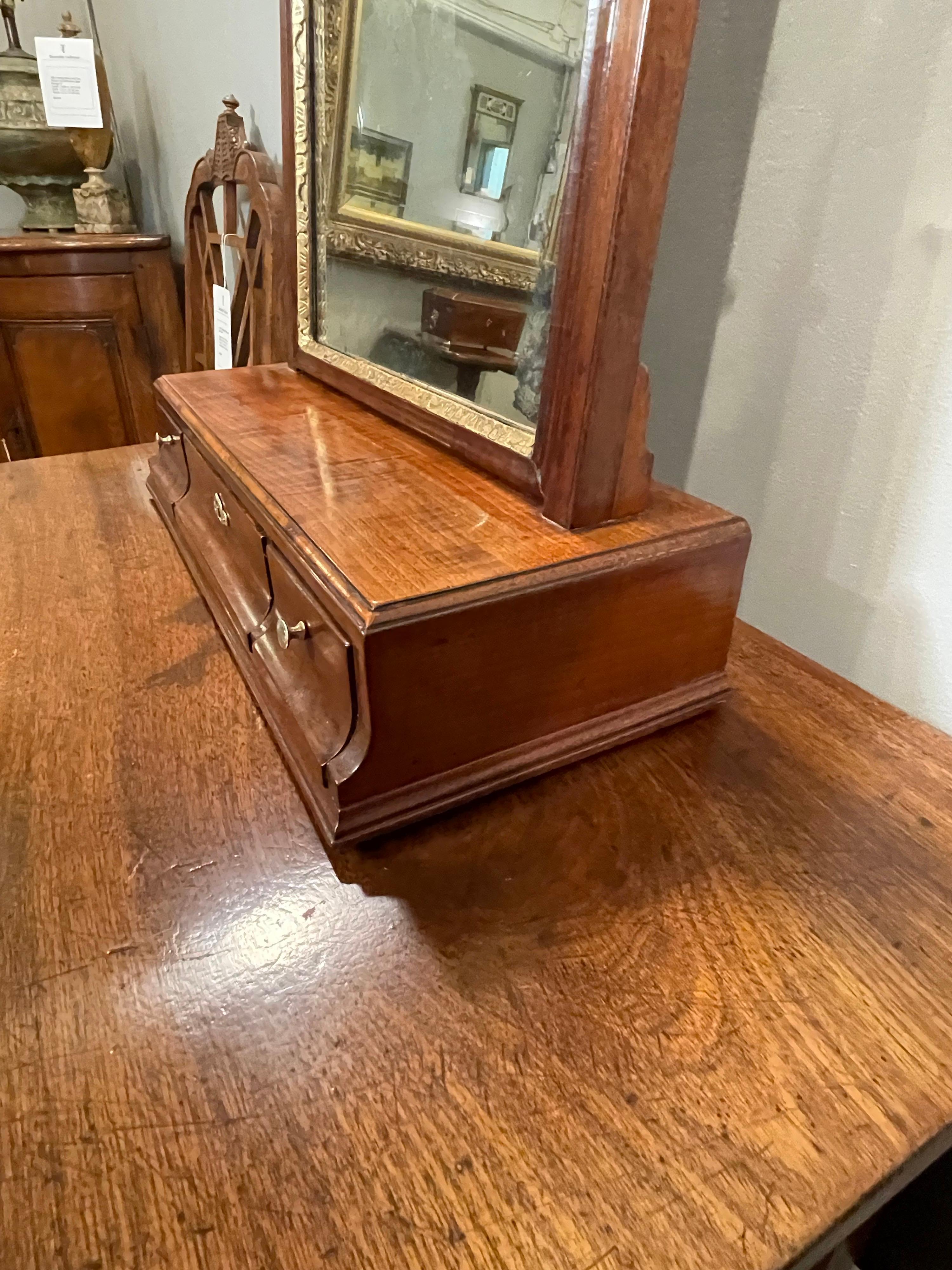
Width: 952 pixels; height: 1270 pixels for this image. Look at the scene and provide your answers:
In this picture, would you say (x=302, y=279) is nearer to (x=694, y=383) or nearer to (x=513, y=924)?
(x=694, y=383)

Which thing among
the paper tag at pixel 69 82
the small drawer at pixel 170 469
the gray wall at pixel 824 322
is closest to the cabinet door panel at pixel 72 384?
the paper tag at pixel 69 82

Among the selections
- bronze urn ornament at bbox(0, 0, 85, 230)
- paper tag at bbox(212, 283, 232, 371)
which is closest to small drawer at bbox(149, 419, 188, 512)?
paper tag at bbox(212, 283, 232, 371)

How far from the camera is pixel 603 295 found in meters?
0.51

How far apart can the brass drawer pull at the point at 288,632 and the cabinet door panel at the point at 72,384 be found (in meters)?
1.38

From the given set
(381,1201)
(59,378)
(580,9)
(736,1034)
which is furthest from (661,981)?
(59,378)

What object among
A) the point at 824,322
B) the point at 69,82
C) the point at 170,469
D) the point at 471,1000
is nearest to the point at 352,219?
the point at 170,469

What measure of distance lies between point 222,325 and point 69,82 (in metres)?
0.70

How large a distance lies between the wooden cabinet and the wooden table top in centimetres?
142

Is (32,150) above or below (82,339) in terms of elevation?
above

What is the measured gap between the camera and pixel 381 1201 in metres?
0.36

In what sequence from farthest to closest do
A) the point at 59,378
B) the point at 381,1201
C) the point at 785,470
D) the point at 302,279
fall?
the point at 59,378 < the point at 302,279 < the point at 785,470 < the point at 381,1201

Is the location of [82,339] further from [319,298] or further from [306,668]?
[306,668]

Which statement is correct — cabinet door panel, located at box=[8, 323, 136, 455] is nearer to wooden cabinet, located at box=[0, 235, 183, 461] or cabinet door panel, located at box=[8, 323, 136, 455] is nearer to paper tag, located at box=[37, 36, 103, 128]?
wooden cabinet, located at box=[0, 235, 183, 461]

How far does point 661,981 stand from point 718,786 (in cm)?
19
